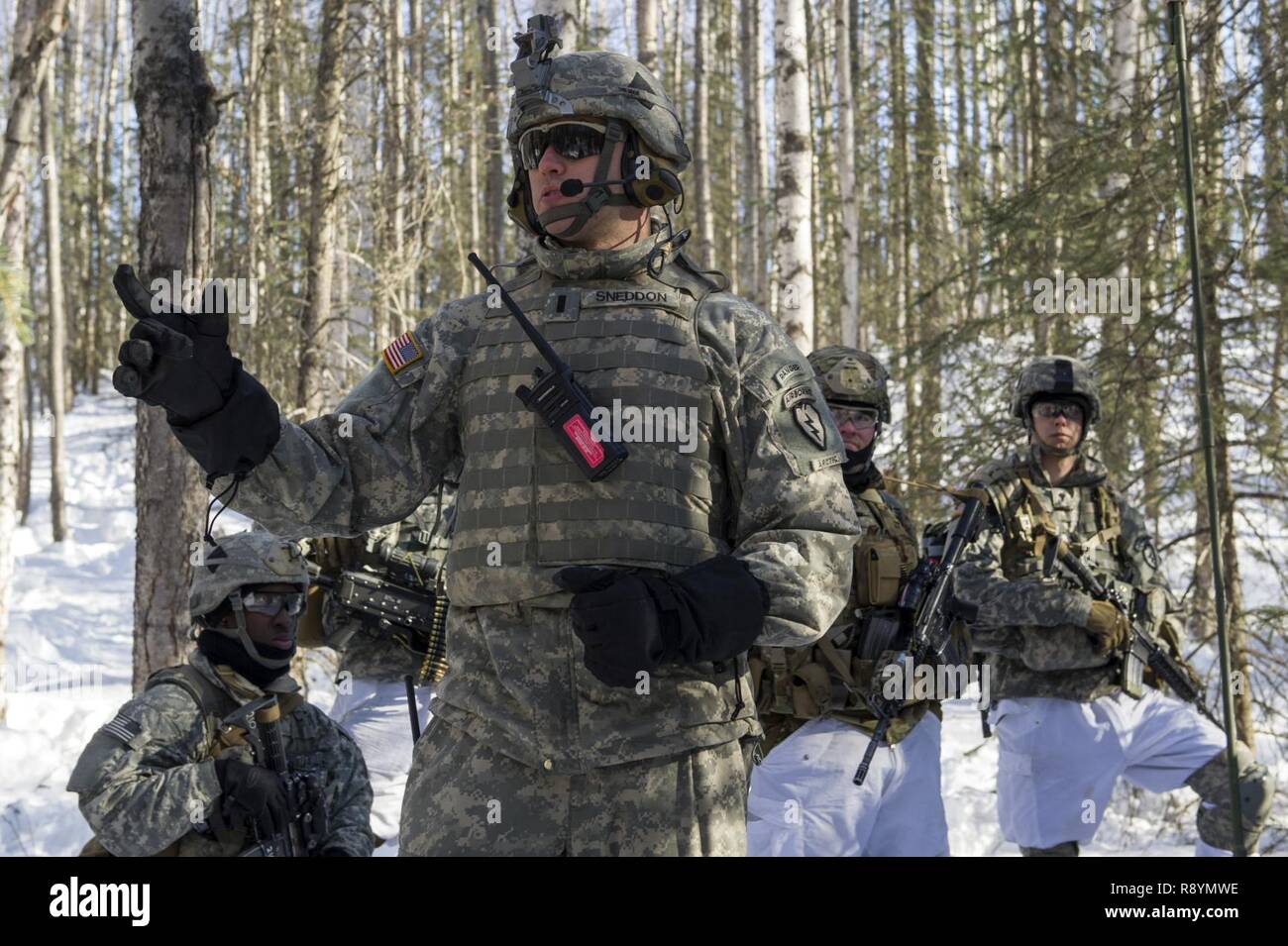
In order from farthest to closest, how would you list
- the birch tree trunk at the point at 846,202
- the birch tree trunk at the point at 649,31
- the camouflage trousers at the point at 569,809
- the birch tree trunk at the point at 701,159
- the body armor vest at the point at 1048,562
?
1. the birch tree trunk at the point at 701,159
2. the birch tree trunk at the point at 846,202
3. the birch tree trunk at the point at 649,31
4. the body armor vest at the point at 1048,562
5. the camouflage trousers at the point at 569,809

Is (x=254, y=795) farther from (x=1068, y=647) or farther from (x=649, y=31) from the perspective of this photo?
(x=649, y=31)

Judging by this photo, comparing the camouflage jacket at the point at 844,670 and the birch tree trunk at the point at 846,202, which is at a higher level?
the birch tree trunk at the point at 846,202

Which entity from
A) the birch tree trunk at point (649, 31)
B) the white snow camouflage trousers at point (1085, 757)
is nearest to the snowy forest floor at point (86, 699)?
the white snow camouflage trousers at point (1085, 757)

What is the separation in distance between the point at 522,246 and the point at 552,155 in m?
5.50

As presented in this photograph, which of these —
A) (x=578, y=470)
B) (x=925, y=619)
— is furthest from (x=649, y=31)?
(x=578, y=470)

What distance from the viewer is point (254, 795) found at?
4078mm

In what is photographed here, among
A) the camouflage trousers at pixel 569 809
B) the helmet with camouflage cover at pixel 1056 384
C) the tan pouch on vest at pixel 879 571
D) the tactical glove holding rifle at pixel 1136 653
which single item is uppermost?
the helmet with camouflage cover at pixel 1056 384

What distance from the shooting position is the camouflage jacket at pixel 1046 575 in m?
5.54

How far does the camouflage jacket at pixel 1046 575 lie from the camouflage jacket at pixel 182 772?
94.1 inches

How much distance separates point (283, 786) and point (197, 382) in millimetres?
2321

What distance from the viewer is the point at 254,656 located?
4.52 m

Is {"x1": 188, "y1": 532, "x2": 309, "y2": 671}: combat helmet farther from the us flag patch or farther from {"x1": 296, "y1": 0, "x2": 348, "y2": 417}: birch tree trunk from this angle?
{"x1": 296, "y1": 0, "x2": 348, "y2": 417}: birch tree trunk

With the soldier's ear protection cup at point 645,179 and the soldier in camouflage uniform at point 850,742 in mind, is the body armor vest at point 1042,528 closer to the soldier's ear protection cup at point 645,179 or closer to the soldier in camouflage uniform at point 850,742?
the soldier in camouflage uniform at point 850,742
